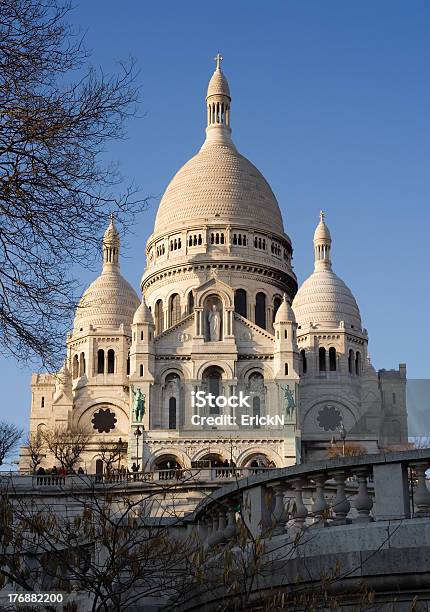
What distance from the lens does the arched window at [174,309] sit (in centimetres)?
9219

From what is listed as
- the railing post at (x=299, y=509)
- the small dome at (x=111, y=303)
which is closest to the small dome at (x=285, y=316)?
the small dome at (x=111, y=303)

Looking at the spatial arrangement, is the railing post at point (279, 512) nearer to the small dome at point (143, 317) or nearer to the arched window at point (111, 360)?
the small dome at point (143, 317)

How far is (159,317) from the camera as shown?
94.2 m

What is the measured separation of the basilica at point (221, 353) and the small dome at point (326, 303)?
12 centimetres

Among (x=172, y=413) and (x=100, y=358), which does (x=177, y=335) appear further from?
(x=100, y=358)

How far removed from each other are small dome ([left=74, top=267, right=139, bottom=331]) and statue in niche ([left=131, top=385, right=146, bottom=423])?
10.7 m

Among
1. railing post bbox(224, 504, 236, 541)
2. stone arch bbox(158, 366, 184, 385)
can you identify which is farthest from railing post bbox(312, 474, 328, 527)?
stone arch bbox(158, 366, 184, 385)

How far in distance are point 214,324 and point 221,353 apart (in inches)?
126

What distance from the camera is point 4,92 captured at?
619 inches

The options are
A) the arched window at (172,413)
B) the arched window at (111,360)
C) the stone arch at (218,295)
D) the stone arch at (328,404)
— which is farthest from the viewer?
the arched window at (111,360)

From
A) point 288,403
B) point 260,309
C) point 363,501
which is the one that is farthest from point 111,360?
point 363,501

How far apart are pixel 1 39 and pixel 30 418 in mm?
76348

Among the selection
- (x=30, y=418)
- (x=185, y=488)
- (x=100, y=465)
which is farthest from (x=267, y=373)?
(x=185, y=488)

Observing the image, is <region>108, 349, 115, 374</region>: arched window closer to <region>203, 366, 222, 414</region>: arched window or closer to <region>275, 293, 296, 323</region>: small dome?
<region>203, 366, 222, 414</region>: arched window
